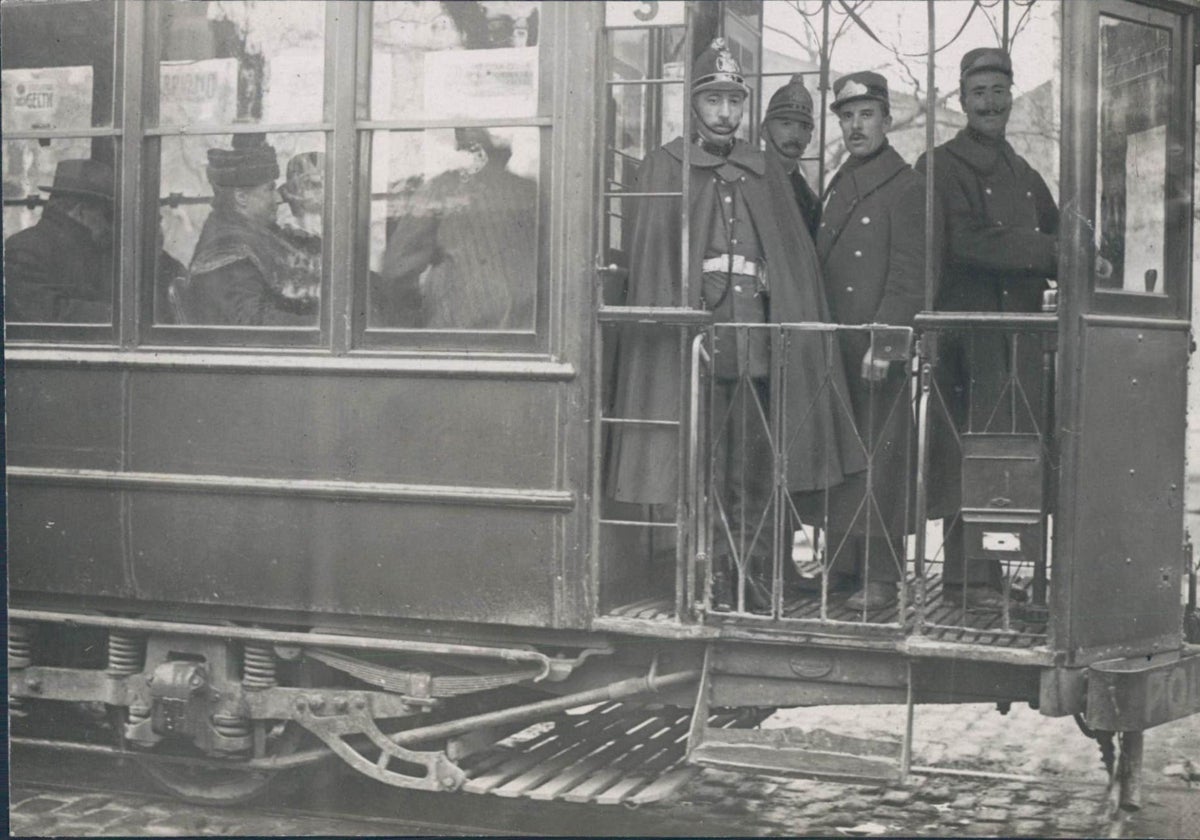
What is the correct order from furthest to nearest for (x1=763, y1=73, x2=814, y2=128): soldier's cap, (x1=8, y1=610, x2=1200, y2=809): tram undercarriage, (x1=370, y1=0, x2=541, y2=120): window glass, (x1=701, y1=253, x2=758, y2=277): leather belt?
(x1=763, y1=73, x2=814, y2=128): soldier's cap
(x1=701, y1=253, x2=758, y2=277): leather belt
(x1=370, y1=0, x2=541, y2=120): window glass
(x1=8, y1=610, x2=1200, y2=809): tram undercarriage

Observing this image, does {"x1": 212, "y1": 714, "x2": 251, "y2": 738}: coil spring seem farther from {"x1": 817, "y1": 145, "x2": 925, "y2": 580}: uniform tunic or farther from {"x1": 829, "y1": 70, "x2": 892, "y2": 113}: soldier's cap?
{"x1": 829, "y1": 70, "x2": 892, "y2": 113}: soldier's cap

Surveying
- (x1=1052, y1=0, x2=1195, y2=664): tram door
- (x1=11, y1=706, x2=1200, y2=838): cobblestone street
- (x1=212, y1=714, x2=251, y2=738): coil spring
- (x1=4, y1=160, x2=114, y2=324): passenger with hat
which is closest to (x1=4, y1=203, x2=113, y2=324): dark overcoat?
(x1=4, y1=160, x2=114, y2=324): passenger with hat

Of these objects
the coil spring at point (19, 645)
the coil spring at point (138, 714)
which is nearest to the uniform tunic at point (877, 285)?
the coil spring at point (138, 714)

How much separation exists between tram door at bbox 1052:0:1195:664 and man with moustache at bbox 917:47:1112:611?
0.45 metres

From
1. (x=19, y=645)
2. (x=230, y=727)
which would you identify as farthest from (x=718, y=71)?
(x=19, y=645)

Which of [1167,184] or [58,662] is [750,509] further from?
[58,662]

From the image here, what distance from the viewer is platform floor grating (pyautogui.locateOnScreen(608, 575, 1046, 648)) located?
475cm

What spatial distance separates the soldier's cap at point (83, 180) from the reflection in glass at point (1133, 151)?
141 inches

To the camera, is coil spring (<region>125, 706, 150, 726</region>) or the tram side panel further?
coil spring (<region>125, 706, 150, 726</region>)

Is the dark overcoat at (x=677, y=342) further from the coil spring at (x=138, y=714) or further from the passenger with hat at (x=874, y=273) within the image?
the coil spring at (x=138, y=714)

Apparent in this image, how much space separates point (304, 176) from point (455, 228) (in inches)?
24.1

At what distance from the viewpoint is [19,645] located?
18.3 feet

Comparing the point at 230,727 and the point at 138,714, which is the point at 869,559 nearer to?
the point at 230,727

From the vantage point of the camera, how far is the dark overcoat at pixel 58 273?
17.7 feet
